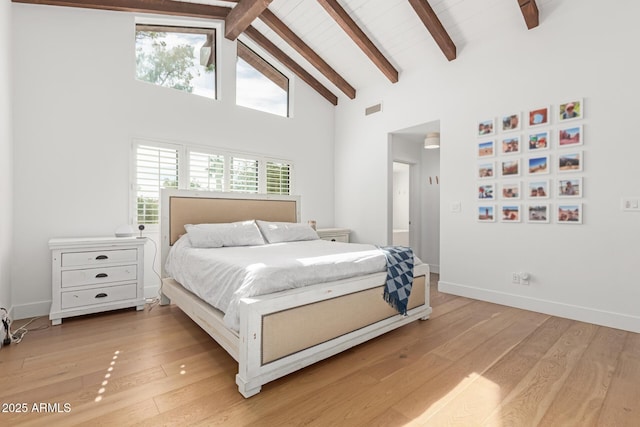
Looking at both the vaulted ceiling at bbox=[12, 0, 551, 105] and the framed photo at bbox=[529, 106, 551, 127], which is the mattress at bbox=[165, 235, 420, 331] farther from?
the vaulted ceiling at bbox=[12, 0, 551, 105]

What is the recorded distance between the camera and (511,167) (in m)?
3.56

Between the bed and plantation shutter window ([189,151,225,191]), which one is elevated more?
plantation shutter window ([189,151,225,191])

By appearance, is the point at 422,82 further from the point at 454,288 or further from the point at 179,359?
the point at 179,359

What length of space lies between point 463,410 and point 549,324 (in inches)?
75.4

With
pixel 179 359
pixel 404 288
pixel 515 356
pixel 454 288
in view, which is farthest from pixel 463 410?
pixel 454 288

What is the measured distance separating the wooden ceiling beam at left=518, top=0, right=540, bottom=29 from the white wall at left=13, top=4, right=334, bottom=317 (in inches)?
151

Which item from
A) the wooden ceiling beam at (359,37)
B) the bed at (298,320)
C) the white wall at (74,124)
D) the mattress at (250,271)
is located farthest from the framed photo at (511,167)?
the white wall at (74,124)

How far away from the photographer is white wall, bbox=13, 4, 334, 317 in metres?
3.10

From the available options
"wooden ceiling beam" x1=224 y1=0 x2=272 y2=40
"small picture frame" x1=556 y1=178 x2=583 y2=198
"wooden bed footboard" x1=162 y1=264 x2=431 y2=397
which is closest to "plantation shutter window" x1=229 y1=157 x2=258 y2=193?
"wooden ceiling beam" x1=224 y1=0 x2=272 y2=40

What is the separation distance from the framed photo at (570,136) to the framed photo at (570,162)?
0.10m

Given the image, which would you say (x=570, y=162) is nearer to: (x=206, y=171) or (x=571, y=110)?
(x=571, y=110)

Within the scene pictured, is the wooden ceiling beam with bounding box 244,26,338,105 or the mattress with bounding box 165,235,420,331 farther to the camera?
the wooden ceiling beam with bounding box 244,26,338,105

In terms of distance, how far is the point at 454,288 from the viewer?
4.07 m

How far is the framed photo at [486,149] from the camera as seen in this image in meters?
3.70
